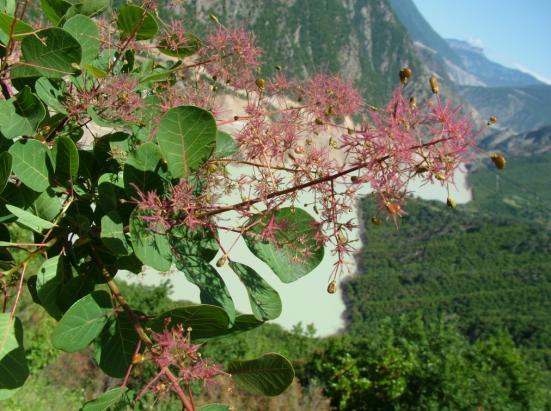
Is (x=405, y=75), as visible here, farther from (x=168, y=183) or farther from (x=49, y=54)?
(x=49, y=54)

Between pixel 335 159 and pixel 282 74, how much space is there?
470mm

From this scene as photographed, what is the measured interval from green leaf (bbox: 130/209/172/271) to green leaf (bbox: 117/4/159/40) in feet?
1.52

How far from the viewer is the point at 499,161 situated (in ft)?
2.65

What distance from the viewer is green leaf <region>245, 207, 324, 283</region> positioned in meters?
0.97

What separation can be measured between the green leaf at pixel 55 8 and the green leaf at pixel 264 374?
87 centimetres

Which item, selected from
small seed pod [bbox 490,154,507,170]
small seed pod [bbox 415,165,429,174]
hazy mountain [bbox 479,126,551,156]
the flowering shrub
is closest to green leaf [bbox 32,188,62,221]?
the flowering shrub

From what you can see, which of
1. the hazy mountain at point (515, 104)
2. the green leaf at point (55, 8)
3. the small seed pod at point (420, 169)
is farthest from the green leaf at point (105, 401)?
the hazy mountain at point (515, 104)

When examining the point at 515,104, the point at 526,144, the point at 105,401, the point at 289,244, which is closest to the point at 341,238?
the point at 289,244

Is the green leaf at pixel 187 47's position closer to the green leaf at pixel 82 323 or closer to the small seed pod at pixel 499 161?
the green leaf at pixel 82 323

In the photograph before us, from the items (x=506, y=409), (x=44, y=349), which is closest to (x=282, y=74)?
(x=506, y=409)

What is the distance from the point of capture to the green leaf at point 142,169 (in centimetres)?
91

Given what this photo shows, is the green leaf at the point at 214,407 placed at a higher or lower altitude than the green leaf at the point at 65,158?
lower

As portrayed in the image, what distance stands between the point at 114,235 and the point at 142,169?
142mm

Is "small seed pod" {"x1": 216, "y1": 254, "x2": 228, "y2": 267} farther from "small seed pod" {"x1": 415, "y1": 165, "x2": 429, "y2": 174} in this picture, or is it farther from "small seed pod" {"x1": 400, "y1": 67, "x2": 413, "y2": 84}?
"small seed pod" {"x1": 400, "y1": 67, "x2": 413, "y2": 84}
